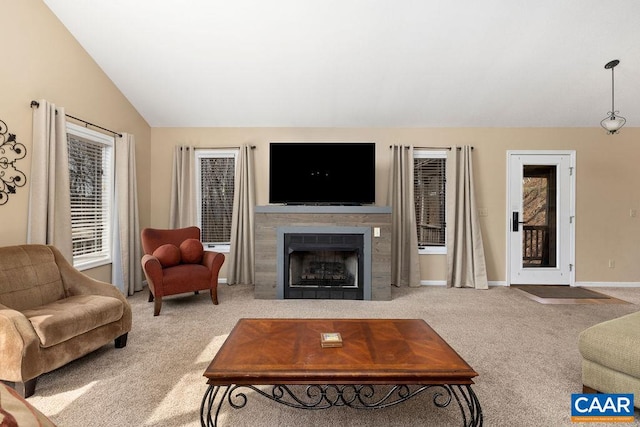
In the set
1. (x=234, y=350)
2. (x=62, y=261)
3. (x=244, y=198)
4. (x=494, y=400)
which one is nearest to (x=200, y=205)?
(x=244, y=198)

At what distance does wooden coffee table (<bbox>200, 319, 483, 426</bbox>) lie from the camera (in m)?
1.55

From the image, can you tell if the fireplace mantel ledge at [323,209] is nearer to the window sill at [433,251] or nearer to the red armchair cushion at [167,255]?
the red armchair cushion at [167,255]

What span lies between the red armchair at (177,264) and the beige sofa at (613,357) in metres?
3.52

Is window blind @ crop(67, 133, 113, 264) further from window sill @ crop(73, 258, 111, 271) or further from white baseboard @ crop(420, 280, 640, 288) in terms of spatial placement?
white baseboard @ crop(420, 280, 640, 288)

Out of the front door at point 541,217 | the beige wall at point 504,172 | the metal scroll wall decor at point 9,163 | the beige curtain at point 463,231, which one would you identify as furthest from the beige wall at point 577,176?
the metal scroll wall decor at point 9,163

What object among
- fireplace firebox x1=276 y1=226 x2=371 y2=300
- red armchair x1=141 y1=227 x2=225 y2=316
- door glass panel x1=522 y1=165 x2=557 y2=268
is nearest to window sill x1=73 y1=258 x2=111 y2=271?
red armchair x1=141 y1=227 x2=225 y2=316

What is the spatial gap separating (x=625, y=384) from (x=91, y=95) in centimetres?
555

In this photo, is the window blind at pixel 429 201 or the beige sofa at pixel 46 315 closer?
the beige sofa at pixel 46 315

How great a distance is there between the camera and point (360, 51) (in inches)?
150

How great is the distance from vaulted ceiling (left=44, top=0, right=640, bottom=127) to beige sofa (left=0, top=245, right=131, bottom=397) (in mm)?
2503

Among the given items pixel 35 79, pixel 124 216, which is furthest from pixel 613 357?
pixel 35 79

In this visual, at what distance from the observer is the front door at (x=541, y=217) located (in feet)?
16.8

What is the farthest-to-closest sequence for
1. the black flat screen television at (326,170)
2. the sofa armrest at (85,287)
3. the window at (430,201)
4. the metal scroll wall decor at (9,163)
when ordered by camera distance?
the window at (430,201), the black flat screen television at (326,170), the metal scroll wall decor at (9,163), the sofa armrest at (85,287)

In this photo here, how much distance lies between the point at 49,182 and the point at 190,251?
1.57m
